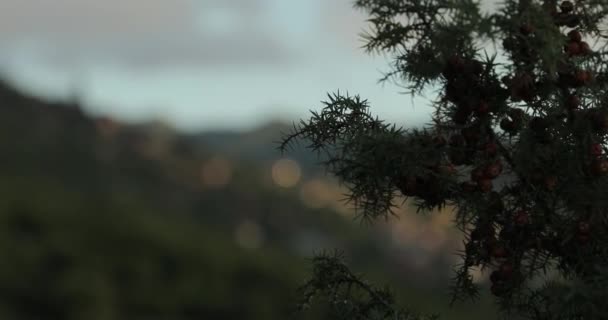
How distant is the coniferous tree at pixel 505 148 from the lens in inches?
179

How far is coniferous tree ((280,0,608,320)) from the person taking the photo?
454 cm

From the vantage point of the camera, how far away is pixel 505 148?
4891mm

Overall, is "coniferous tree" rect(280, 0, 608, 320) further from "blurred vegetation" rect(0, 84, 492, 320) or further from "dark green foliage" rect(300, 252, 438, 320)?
"blurred vegetation" rect(0, 84, 492, 320)

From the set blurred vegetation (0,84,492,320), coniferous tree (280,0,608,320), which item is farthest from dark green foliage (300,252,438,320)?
blurred vegetation (0,84,492,320)

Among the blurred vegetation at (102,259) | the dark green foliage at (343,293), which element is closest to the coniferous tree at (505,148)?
the dark green foliage at (343,293)

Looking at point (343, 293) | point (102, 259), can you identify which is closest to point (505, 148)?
point (343, 293)

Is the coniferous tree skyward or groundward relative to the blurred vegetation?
groundward

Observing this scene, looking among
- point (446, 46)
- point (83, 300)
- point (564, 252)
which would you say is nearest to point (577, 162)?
point (564, 252)

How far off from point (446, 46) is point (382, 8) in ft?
2.08

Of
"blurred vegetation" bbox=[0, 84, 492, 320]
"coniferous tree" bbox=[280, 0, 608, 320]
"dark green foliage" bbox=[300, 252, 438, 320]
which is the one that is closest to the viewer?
"coniferous tree" bbox=[280, 0, 608, 320]

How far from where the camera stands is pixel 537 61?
4.51 meters

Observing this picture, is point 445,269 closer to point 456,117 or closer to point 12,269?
point 12,269

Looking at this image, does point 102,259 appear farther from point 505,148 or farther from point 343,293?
point 505,148

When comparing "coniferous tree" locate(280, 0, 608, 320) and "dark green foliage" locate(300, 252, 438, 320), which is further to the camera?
"dark green foliage" locate(300, 252, 438, 320)
